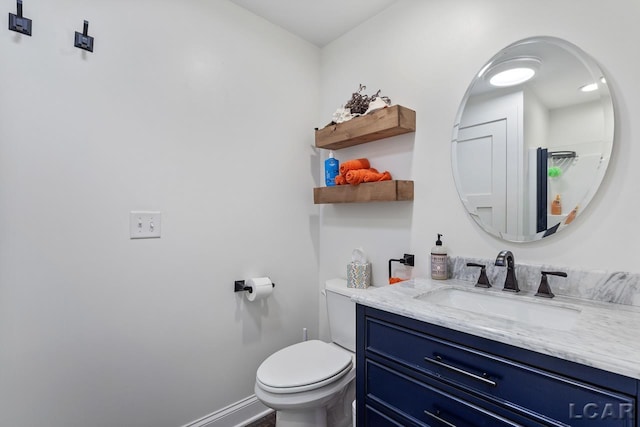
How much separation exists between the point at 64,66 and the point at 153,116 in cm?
36

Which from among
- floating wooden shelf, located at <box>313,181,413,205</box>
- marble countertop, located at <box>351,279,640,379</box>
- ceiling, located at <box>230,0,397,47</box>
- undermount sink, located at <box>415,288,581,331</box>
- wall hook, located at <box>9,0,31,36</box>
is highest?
ceiling, located at <box>230,0,397,47</box>

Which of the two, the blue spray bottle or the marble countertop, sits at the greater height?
the blue spray bottle

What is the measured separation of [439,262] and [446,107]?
0.76m

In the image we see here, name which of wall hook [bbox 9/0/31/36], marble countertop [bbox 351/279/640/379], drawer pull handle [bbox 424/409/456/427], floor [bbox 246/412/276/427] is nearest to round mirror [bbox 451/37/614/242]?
marble countertop [bbox 351/279/640/379]

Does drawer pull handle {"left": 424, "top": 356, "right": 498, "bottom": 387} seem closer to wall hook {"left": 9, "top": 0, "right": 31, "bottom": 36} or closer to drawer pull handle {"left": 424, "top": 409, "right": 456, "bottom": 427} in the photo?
drawer pull handle {"left": 424, "top": 409, "right": 456, "bottom": 427}

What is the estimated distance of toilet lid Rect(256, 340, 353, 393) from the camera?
51.5 inches

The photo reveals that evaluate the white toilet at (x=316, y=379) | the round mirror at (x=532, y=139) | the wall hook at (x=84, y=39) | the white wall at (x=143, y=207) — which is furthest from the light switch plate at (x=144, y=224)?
the round mirror at (x=532, y=139)

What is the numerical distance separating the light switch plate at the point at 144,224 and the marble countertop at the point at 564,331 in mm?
1021

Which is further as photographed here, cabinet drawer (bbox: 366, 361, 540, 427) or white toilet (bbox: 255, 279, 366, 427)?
white toilet (bbox: 255, 279, 366, 427)

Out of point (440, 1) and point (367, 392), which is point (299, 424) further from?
point (440, 1)

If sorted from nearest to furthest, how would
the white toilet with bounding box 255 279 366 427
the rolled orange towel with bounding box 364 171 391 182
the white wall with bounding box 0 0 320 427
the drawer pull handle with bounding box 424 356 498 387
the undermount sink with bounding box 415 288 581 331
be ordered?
1. the drawer pull handle with bounding box 424 356 498 387
2. the undermount sink with bounding box 415 288 581 331
3. the white wall with bounding box 0 0 320 427
4. the white toilet with bounding box 255 279 366 427
5. the rolled orange towel with bounding box 364 171 391 182

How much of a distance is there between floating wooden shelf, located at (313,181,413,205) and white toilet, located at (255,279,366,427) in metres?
0.52

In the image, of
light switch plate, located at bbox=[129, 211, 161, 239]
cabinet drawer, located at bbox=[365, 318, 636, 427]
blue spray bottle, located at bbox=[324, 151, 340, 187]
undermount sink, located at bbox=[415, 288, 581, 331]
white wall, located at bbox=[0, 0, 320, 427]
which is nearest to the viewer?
cabinet drawer, located at bbox=[365, 318, 636, 427]

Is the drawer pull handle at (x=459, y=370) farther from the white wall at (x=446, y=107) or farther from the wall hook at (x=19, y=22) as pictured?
the wall hook at (x=19, y=22)
